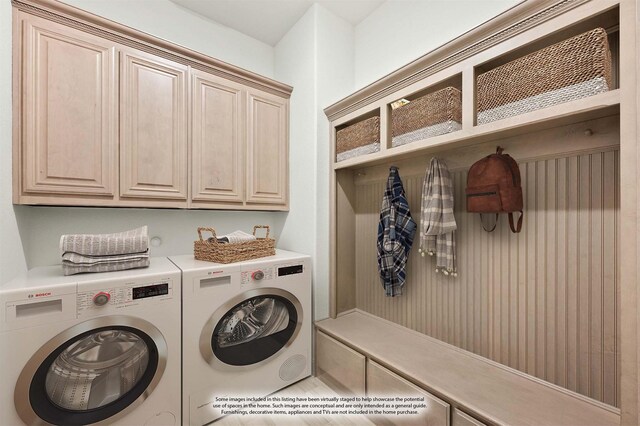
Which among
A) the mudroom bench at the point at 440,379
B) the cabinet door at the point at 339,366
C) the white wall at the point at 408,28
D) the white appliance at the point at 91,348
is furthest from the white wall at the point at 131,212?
the mudroom bench at the point at 440,379

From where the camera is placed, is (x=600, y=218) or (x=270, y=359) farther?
(x=270, y=359)

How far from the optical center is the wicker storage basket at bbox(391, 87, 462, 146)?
1357 mm

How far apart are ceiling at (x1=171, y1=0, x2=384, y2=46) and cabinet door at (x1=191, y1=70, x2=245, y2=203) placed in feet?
2.11

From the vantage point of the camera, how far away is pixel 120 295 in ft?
4.11

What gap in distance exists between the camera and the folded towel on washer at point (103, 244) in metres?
1.28

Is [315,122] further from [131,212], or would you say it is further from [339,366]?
[339,366]

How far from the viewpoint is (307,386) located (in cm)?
188

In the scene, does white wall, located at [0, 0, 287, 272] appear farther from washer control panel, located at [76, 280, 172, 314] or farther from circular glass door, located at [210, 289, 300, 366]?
circular glass door, located at [210, 289, 300, 366]

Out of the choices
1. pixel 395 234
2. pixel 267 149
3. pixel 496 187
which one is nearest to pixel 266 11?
pixel 267 149

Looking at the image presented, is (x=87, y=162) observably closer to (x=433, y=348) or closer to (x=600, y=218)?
(x=433, y=348)

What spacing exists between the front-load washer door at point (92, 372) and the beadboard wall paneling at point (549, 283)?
1657mm

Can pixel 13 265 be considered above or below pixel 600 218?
below

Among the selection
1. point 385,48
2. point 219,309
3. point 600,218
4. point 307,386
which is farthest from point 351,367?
point 385,48

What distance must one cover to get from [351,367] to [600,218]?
1460 millimetres
